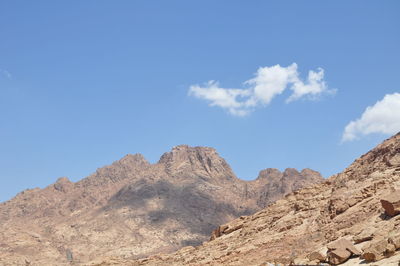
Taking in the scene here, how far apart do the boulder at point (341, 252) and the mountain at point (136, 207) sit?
7667 centimetres

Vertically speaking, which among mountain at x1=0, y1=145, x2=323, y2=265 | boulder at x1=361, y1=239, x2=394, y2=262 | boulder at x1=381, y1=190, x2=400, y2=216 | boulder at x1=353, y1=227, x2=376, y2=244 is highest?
mountain at x1=0, y1=145, x2=323, y2=265

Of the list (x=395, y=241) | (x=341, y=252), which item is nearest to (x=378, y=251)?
(x=395, y=241)

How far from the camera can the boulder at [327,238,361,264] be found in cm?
1833

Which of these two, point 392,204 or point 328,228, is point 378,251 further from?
point 328,228

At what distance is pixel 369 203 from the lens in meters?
27.5

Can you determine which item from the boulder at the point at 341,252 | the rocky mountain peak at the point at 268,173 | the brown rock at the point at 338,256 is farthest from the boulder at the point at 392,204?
the rocky mountain peak at the point at 268,173

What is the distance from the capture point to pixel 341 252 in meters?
18.5

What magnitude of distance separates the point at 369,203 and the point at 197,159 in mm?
145023

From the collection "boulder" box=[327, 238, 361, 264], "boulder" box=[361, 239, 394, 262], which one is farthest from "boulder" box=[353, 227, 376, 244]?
"boulder" box=[361, 239, 394, 262]

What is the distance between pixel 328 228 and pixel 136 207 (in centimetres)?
11310

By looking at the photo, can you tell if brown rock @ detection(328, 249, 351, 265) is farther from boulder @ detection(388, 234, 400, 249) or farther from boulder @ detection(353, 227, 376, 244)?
boulder @ detection(353, 227, 376, 244)

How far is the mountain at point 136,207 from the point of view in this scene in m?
115

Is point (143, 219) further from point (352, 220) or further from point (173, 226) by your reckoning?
point (352, 220)

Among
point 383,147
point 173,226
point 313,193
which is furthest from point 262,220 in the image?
point 173,226
